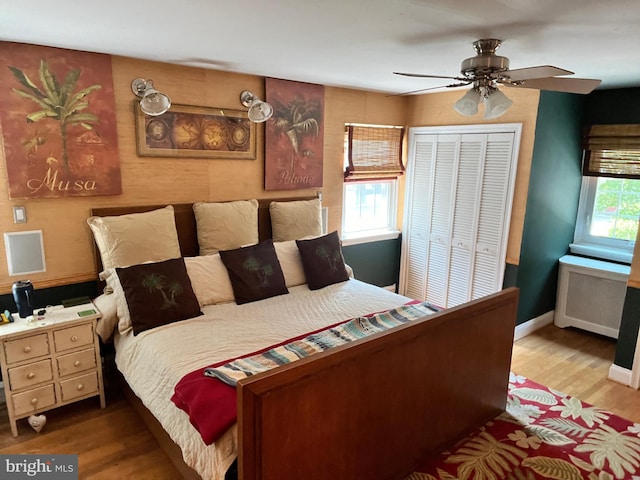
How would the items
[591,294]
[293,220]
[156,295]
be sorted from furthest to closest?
[591,294]
[293,220]
[156,295]

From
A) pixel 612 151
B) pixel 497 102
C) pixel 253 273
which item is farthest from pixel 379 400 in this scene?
pixel 612 151

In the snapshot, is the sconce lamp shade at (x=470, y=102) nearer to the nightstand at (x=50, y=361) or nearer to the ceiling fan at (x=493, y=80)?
the ceiling fan at (x=493, y=80)

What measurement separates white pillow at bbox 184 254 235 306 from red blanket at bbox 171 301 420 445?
0.90 m

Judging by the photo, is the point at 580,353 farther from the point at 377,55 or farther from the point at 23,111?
the point at 23,111

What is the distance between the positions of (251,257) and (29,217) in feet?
4.59

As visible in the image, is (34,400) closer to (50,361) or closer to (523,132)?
(50,361)

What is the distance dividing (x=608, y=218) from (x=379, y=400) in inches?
135

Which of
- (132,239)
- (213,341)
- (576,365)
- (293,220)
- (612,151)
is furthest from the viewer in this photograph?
(612,151)

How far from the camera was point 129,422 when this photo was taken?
2.58 m

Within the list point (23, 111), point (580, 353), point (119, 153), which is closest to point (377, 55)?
point (119, 153)

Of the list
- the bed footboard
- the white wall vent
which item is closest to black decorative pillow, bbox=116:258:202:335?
the bed footboard

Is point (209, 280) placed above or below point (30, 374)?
above

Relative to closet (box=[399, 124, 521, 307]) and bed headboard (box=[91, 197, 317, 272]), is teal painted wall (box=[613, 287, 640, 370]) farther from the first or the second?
bed headboard (box=[91, 197, 317, 272])

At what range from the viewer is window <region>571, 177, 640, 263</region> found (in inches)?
153
